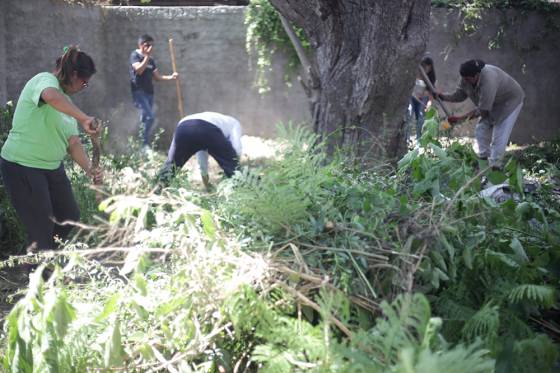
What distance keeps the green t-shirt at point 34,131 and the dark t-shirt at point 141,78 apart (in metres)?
5.10

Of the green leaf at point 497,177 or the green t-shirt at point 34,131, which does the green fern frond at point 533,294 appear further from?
the green t-shirt at point 34,131

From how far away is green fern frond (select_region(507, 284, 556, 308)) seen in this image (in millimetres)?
1979

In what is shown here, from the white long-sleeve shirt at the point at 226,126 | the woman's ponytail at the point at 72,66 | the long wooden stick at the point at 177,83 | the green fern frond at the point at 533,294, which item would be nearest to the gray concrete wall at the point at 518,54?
the long wooden stick at the point at 177,83

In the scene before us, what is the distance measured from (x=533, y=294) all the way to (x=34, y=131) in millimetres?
2868

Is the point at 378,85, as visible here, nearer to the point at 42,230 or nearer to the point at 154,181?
the point at 154,181

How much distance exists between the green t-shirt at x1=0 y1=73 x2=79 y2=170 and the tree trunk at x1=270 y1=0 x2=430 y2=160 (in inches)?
72.2

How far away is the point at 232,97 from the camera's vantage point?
998 centimetres

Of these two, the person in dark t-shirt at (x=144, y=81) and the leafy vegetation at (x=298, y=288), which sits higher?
the leafy vegetation at (x=298, y=288)

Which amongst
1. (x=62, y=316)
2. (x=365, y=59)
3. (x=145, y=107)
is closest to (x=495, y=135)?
(x=365, y=59)

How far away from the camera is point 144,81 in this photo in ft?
29.3

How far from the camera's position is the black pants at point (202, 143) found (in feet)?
17.8

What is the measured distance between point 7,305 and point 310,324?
107 inches

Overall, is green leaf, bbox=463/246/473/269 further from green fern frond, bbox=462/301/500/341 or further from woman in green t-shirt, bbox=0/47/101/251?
woman in green t-shirt, bbox=0/47/101/251

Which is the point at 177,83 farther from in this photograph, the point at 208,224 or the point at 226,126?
the point at 208,224
